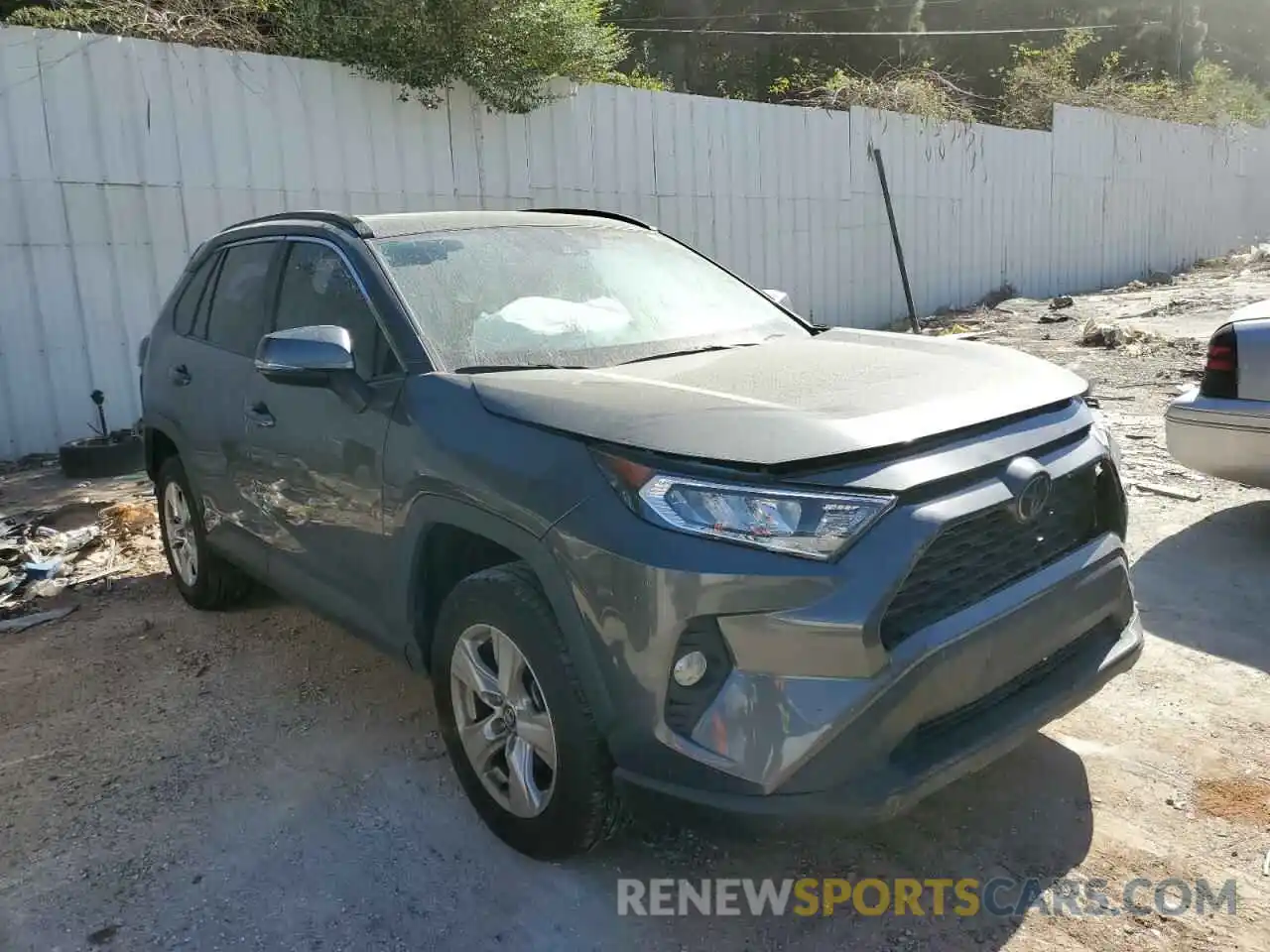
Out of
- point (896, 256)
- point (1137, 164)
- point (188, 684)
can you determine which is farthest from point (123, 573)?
point (1137, 164)

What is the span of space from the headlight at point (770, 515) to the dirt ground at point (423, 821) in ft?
2.06

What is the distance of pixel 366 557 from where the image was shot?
128 inches

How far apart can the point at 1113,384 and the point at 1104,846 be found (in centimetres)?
704

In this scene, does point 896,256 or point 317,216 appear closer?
point 317,216

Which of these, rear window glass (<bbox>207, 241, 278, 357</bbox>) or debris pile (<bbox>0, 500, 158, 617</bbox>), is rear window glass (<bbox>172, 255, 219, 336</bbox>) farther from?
debris pile (<bbox>0, 500, 158, 617</bbox>)

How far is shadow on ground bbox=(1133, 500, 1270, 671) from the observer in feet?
13.1

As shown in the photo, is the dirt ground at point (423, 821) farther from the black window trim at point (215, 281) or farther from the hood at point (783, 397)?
the black window trim at point (215, 281)

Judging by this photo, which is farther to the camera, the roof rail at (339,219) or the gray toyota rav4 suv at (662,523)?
the roof rail at (339,219)

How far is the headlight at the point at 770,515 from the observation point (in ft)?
7.41

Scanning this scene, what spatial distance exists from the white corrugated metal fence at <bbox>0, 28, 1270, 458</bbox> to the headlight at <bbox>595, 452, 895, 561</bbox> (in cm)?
709

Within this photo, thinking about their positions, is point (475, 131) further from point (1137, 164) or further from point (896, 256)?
→ point (1137, 164)

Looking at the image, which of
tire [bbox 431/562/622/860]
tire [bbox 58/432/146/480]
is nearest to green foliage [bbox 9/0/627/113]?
tire [bbox 58/432/146/480]

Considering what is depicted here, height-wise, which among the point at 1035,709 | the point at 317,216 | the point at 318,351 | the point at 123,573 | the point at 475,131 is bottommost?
the point at 123,573

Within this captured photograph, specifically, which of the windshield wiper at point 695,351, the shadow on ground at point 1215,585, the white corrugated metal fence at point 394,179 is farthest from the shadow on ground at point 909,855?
the white corrugated metal fence at point 394,179
